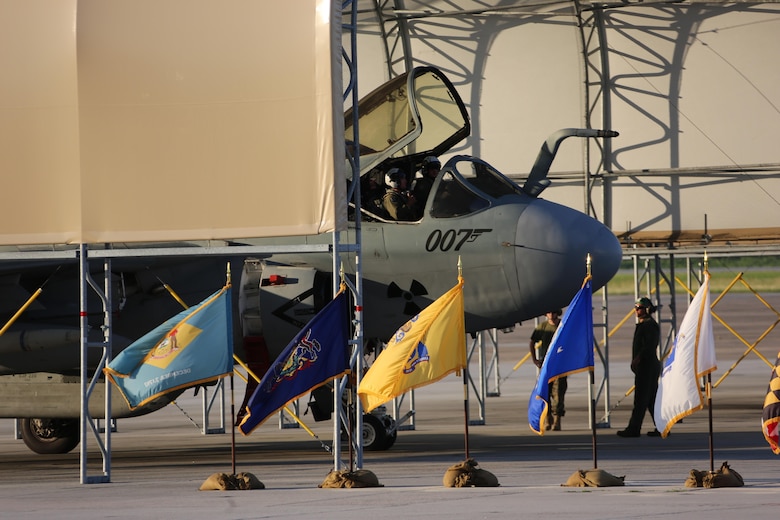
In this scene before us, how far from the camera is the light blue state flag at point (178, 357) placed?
12.7m

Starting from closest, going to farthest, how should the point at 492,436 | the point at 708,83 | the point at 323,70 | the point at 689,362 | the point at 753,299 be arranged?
the point at 689,362 → the point at 323,70 → the point at 492,436 → the point at 708,83 → the point at 753,299

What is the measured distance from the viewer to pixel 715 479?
11.3 metres

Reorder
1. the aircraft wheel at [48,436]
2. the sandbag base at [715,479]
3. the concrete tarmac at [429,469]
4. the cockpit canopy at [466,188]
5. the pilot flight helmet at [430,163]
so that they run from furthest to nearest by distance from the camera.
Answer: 1. the aircraft wheel at [48,436]
2. the pilot flight helmet at [430,163]
3. the cockpit canopy at [466,188]
4. the sandbag base at [715,479]
5. the concrete tarmac at [429,469]

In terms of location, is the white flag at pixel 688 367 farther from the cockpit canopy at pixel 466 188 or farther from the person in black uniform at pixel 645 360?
the person in black uniform at pixel 645 360

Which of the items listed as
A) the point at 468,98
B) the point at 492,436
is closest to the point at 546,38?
the point at 468,98

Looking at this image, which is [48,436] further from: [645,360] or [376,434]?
Answer: [645,360]

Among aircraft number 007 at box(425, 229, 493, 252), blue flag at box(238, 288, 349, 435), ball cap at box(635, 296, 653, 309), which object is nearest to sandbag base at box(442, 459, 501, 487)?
blue flag at box(238, 288, 349, 435)

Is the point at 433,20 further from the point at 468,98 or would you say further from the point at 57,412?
the point at 57,412

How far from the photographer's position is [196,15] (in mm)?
12789

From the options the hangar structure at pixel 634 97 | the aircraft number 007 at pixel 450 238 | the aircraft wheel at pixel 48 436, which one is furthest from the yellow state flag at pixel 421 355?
the hangar structure at pixel 634 97

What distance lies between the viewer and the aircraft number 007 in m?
15.5

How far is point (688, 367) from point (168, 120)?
215 inches

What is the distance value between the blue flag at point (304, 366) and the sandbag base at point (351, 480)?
32.3 inches

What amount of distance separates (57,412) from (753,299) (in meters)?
48.2
